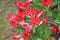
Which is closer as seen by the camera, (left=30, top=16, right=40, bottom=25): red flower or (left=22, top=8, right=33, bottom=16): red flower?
(left=30, top=16, right=40, bottom=25): red flower

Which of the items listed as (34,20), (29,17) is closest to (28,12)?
(29,17)

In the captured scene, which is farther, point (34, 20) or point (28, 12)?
point (28, 12)

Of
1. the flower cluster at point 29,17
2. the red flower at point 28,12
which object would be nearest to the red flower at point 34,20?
the flower cluster at point 29,17

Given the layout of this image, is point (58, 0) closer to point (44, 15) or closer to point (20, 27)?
point (44, 15)

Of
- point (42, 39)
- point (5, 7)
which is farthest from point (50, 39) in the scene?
point (5, 7)

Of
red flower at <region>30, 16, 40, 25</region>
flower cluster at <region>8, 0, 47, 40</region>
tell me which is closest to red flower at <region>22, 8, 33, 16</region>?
flower cluster at <region>8, 0, 47, 40</region>

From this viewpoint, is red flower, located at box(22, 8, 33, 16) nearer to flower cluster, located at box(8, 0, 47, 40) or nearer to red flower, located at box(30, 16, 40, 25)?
flower cluster, located at box(8, 0, 47, 40)

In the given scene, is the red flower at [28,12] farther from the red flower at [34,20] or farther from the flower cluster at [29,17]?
the red flower at [34,20]

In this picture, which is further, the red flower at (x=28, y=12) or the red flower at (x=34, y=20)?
the red flower at (x=28, y=12)

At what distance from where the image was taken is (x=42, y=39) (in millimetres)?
2283

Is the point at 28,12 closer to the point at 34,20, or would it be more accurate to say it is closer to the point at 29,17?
the point at 29,17

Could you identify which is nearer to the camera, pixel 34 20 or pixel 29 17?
pixel 34 20

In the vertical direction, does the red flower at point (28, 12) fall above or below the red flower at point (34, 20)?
above

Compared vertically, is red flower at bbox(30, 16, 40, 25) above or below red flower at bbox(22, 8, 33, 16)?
below
